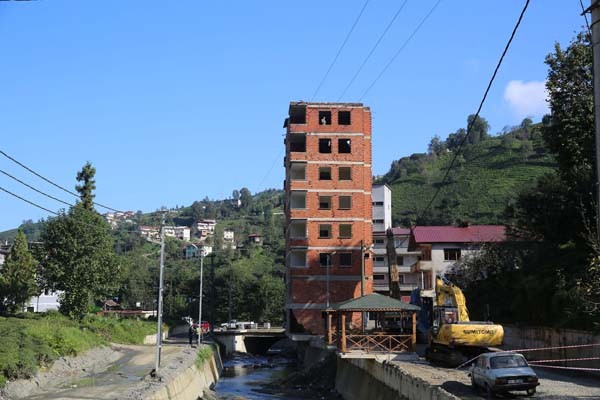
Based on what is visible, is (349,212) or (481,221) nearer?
(349,212)

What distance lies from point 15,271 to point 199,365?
153ft

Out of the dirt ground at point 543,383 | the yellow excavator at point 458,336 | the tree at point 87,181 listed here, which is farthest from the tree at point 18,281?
the dirt ground at point 543,383

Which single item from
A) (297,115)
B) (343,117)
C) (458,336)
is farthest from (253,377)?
(458,336)

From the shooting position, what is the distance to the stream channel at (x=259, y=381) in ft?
163

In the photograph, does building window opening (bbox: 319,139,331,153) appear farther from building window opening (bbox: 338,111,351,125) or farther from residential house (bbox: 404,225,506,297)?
residential house (bbox: 404,225,506,297)

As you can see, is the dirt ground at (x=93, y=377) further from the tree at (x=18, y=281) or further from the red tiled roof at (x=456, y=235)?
the red tiled roof at (x=456, y=235)

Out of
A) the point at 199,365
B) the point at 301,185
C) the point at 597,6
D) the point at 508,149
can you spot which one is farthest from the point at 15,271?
the point at 508,149

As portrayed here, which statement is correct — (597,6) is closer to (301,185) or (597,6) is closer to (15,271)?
(301,185)

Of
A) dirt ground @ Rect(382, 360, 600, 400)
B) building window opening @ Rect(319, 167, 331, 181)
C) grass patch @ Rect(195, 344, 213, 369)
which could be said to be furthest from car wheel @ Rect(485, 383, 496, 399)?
building window opening @ Rect(319, 167, 331, 181)

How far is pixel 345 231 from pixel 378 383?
37.0 m

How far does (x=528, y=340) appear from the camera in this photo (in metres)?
42.1

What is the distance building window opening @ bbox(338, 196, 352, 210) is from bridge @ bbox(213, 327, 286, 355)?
26.7 metres

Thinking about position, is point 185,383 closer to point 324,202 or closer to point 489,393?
point 489,393

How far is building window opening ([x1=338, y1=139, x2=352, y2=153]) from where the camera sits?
74.1 metres
